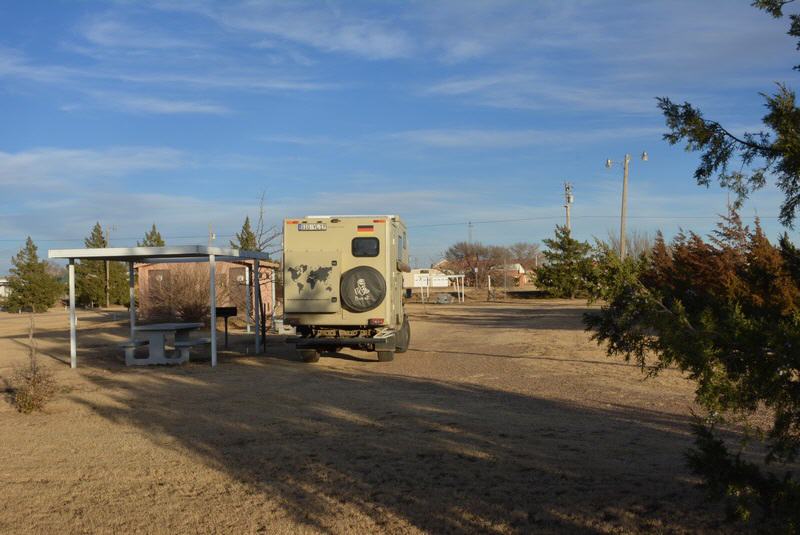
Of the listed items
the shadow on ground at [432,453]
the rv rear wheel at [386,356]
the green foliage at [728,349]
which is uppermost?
the green foliage at [728,349]

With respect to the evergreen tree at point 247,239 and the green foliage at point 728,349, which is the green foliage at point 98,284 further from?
the green foliage at point 728,349

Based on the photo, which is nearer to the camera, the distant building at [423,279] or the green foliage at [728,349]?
the green foliage at [728,349]

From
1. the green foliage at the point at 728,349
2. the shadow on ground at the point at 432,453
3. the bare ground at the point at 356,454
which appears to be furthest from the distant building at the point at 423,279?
the green foliage at the point at 728,349

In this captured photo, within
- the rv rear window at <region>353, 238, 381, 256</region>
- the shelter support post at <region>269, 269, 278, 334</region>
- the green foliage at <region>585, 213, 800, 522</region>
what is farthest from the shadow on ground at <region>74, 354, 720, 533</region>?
the shelter support post at <region>269, 269, 278, 334</region>

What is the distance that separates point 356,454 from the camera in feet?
24.7

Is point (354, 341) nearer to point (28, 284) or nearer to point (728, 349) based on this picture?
point (728, 349)

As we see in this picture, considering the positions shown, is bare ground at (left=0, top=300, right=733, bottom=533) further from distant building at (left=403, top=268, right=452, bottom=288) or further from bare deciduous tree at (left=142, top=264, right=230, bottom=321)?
distant building at (left=403, top=268, right=452, bottom=288)

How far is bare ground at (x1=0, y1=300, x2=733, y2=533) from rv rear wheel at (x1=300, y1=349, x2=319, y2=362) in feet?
5.75

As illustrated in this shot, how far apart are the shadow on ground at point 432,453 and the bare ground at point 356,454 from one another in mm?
24

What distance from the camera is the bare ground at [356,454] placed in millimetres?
5605

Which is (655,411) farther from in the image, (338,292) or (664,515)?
(338,292)

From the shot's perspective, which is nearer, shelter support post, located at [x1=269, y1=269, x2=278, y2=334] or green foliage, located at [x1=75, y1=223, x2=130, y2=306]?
shelter support post, located at [x1=269, y1=269, x2=278, y2=334]

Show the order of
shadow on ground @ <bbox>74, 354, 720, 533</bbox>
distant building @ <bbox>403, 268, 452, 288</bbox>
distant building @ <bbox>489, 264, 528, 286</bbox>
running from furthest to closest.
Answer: distant building @ <bbox>489, 264, 528, 286</bbox>
distant building @ <bbox>403, 268, 452, 288</bbox>
shadow on ground @ <bbox>74, 354, 720, 533</bbox>

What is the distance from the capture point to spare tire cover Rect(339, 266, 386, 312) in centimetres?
1582
